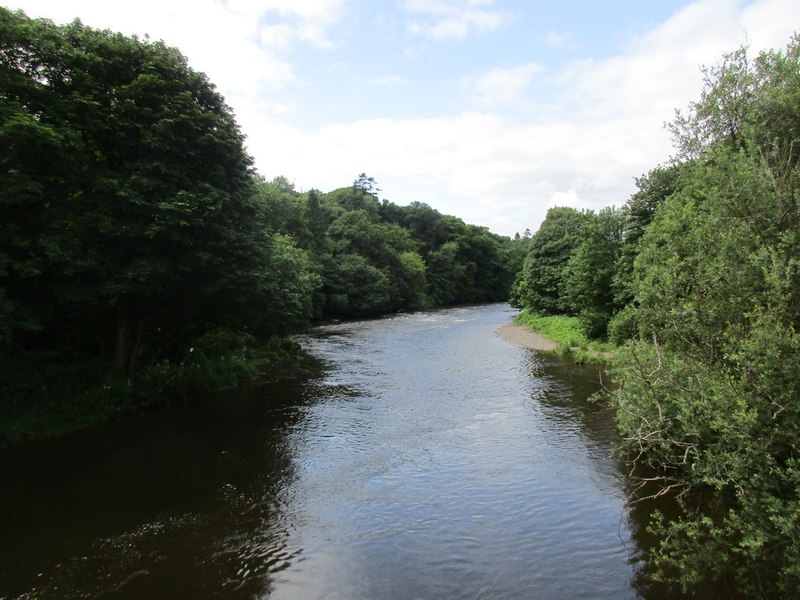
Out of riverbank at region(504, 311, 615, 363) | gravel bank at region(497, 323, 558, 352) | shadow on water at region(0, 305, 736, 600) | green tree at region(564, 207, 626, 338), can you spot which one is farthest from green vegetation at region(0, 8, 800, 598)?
gravel bank at region(497, 323, 558, 352)

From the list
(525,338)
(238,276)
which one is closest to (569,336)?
(525,338)

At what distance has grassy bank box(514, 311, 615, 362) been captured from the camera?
30891 mm

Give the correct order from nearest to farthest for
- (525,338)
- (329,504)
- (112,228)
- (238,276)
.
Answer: (329,504) < (112,228) < (238,276) < (525,338)

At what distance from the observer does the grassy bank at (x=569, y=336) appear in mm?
30891

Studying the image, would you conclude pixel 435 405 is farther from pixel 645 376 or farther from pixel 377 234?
pixel 377 234

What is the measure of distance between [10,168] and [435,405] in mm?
17376

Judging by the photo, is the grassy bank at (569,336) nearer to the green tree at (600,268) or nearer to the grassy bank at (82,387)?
the green tree at (600,268)

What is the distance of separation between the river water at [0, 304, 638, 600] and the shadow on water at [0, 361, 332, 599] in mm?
48

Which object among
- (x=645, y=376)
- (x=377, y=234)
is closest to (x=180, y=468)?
(x=645, y=376)

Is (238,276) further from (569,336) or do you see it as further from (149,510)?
(569,336)

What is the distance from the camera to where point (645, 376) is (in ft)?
35.2

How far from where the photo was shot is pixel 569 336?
127 ft

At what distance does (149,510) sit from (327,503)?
4.22 m

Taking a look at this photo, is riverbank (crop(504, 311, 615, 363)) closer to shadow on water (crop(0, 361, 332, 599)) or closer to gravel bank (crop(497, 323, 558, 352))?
gravel bank (crop(497, 323, 558, 352))
